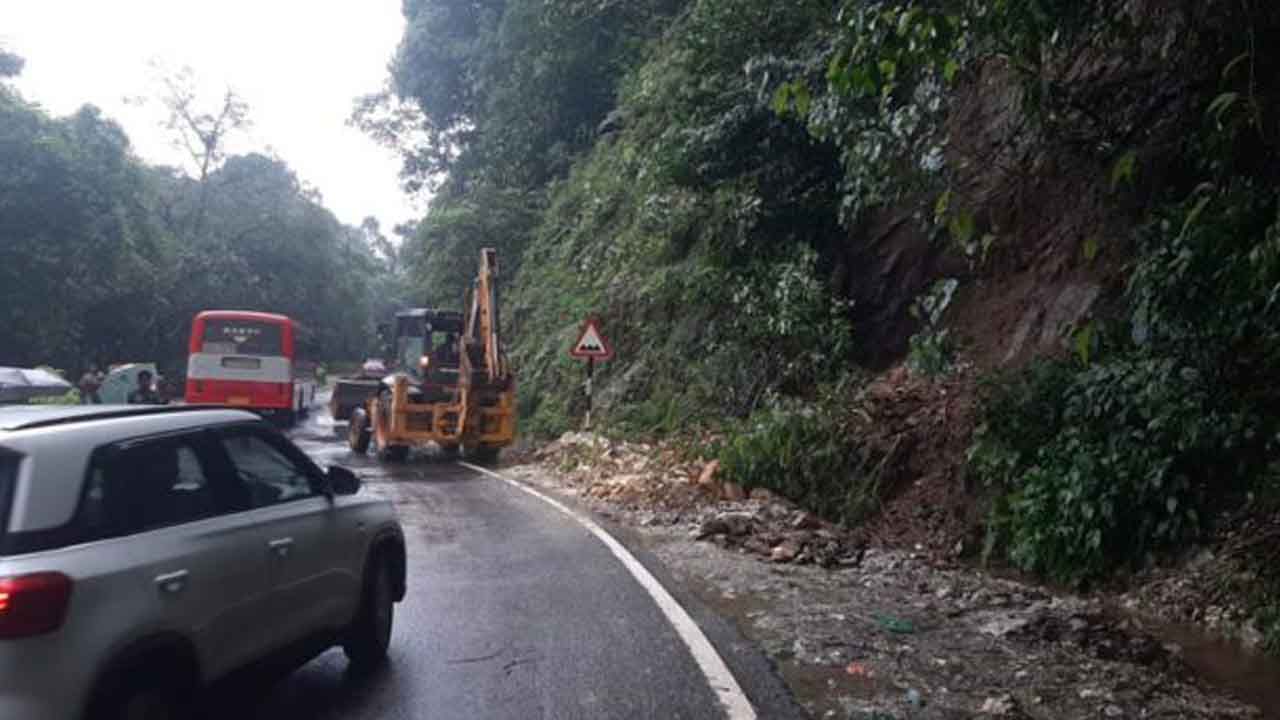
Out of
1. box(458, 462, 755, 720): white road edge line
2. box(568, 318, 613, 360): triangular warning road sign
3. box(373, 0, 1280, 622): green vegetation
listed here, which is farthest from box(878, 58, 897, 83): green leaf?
box(568, 318, 613, 360): triangular warning road sign

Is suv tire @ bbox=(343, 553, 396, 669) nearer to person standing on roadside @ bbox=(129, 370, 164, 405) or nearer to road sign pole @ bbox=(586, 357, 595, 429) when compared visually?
road sign pole @ bbox=(586, 357, 595, 429)

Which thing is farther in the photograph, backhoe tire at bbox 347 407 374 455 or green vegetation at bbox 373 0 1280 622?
backhoe tire at bbox 347 407 374 455

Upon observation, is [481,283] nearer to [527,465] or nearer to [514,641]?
[527,465]

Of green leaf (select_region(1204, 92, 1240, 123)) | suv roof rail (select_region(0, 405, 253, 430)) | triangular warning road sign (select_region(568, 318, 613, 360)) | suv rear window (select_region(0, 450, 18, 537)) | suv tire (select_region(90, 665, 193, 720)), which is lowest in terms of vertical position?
suv tire (select_region(90, 665, 193, 720))

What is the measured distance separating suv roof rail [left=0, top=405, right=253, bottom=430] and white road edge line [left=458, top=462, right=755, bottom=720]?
295 cm

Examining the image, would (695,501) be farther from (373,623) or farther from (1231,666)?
(373,623)

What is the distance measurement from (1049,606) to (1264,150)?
3784 millimetres

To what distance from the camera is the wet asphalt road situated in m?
5.74

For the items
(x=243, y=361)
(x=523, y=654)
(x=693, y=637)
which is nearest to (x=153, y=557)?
(x=523, y=654)

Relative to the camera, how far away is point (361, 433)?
75.7 ft

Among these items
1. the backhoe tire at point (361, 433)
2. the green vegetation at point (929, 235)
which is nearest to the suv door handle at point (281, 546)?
the green vegetation at point (929, 235)

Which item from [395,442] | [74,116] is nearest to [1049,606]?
[395,442]

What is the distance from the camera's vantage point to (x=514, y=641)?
7.11m

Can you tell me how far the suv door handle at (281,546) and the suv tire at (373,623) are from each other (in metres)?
0.93
